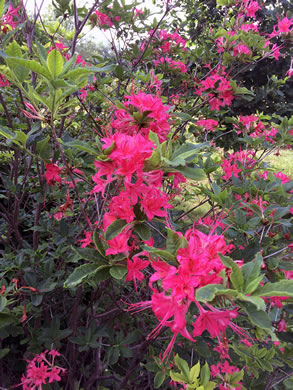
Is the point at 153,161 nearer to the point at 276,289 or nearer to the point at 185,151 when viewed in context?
the point at 185,151

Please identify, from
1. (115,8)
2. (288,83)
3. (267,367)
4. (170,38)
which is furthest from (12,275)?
(288,83)

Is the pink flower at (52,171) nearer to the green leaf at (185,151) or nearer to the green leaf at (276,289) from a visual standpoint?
the green leaf at (185,151)

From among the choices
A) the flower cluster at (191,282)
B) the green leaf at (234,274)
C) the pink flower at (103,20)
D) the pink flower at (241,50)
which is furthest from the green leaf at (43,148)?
the pink flower at (241,50)

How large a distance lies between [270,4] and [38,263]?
13.1 feet

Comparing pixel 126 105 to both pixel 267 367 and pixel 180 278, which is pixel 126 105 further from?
pixel 267 367

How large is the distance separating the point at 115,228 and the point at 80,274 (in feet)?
0.53

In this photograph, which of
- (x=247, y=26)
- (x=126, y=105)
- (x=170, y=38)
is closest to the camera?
(x=126, y=105)

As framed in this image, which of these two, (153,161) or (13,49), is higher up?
(13,49)

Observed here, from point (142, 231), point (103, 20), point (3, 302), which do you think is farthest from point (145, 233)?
point (103, 20)

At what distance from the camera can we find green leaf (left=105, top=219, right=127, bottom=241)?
0.78 metres

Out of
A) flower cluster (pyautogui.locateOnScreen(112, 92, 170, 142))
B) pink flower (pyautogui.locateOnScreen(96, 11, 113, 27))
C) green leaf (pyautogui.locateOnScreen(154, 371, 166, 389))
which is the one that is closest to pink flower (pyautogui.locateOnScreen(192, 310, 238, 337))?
flower cluster (pyautogui.locateOnScreen(112, 92, 170, 142))

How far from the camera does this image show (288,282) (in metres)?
0.56

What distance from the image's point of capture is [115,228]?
2.64ft

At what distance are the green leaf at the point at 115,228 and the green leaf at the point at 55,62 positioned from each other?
17.4 inches
